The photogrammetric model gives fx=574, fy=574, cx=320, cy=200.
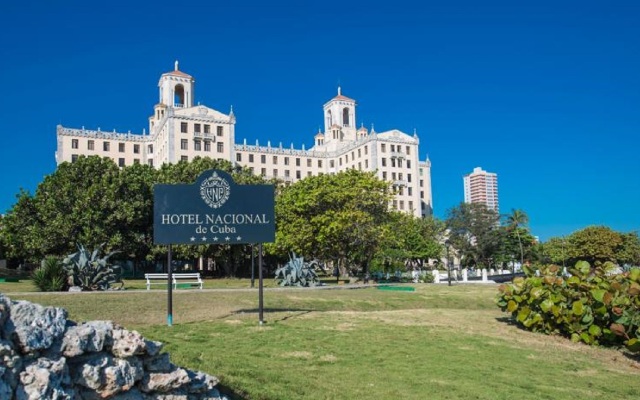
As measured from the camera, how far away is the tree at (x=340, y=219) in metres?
40.5

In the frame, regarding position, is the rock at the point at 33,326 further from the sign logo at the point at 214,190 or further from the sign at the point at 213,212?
the sign logo at the point at 214,190

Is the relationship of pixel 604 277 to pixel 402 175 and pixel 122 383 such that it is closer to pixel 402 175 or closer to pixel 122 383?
pixel 122 383

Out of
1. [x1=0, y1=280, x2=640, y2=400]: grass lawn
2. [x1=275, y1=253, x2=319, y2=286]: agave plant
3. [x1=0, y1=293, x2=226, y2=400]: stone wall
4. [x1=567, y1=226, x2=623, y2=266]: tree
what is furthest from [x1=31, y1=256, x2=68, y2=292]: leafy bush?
[x1=567, y1=226, x2=623, y2=266]: tree

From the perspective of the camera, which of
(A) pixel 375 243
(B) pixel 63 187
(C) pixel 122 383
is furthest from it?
(B) pixel 63 187

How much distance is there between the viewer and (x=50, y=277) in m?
22.8

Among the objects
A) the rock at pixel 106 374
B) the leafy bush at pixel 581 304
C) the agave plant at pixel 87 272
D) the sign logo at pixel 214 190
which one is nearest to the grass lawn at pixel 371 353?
the leafy bush at pixel 581 304

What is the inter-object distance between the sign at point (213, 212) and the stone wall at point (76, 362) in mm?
8758

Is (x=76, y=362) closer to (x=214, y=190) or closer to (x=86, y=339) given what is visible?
(x=86, y=339)

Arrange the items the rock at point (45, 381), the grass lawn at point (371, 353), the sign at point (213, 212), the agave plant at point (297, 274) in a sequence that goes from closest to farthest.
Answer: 1. the rock at point (45, 381)
2. the grass lawn at point (371, 353)
3. the sign at point (213, 212)
4. the agave plant at point (297, 274)

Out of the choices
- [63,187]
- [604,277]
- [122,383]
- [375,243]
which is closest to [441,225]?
[375,243]

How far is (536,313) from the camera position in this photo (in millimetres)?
15273

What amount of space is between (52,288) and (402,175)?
91207 mm

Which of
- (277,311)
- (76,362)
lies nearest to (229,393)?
→ (76,362)

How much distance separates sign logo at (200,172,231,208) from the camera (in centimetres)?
1474
